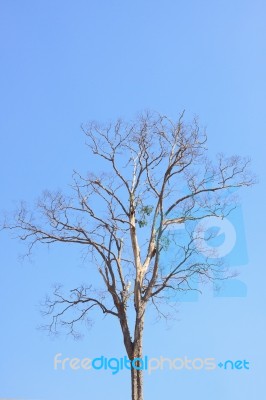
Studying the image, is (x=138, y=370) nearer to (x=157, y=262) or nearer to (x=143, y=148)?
(x=157, y=262)

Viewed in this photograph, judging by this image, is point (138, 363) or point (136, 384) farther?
point (138, 363)

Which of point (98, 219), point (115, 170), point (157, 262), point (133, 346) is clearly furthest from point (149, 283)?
point (115, 170)

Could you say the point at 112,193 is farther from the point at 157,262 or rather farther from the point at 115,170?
the point at 157,262

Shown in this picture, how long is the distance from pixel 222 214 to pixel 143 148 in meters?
2.19

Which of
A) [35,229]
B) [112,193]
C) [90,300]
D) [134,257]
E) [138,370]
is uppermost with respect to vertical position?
[112,193]

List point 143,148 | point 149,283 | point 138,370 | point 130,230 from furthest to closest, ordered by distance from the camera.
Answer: point 143,148 → point 130,230 → point 149,283 → point 138,370

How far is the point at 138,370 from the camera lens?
9.16 m

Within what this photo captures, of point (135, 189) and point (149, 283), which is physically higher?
point (135, 189)

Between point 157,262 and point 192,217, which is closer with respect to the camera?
point 157,262

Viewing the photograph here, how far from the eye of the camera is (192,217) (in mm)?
10742

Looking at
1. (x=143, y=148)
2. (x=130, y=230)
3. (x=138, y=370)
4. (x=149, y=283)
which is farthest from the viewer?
(x=143, y=148)

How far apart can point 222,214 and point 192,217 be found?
0.63 m

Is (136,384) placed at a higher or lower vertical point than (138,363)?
lower

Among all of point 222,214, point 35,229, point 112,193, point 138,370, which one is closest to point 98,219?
point 112,193
